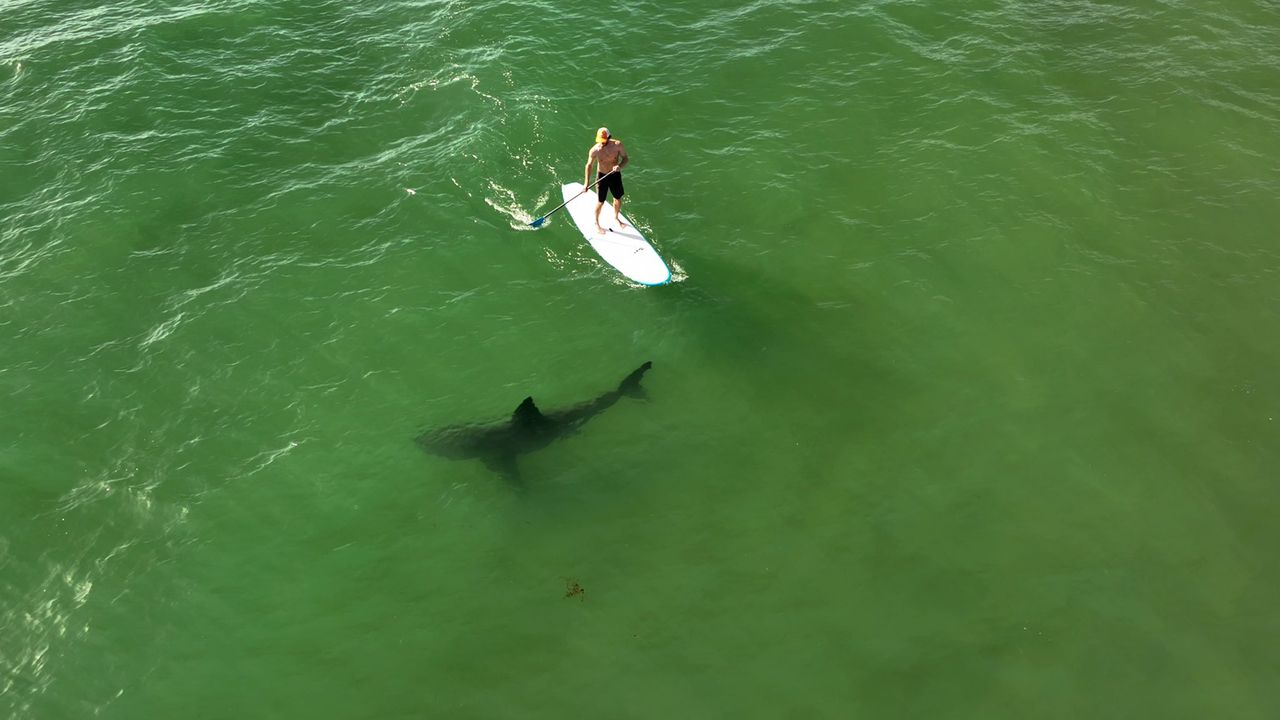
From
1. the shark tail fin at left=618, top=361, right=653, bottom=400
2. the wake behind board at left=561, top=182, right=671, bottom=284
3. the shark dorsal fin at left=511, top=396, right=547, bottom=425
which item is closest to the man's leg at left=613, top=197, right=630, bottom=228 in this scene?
the wake behind board at left=561, top=182, right=671, bottom=284

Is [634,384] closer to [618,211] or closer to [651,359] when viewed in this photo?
[651,359]

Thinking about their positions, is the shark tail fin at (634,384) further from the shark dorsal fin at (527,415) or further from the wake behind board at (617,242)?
the wake behind board at (617,242)

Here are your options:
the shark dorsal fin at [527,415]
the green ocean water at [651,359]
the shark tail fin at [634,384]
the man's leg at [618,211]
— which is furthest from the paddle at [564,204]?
the shark dorsal fin at [527,415]

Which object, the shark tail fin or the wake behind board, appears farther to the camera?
the wake behind board

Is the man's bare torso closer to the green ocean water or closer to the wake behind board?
the wake behind board

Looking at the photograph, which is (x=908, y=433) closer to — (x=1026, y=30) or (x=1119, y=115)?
(x=1119, y=115)

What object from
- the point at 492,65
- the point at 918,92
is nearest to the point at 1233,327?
the point at 918,92

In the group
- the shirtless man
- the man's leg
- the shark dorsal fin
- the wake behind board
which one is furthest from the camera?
the man's leg
